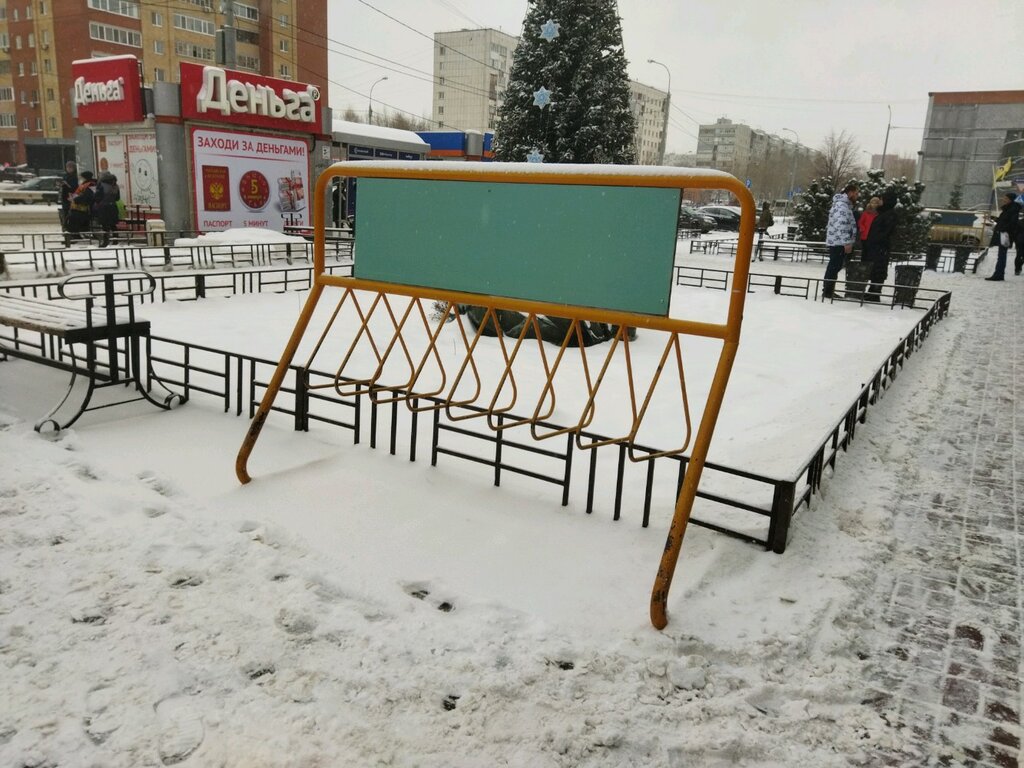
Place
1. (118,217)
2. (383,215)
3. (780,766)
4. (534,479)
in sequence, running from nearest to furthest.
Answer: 1. (780,766)
2. (383,215)
3. (534,479)
4. (118,217)

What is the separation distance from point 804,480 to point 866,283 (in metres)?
10.2

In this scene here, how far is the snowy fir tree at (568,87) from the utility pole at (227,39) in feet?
26.4

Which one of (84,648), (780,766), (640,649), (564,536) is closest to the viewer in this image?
(780,766)

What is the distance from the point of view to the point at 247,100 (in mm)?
20609

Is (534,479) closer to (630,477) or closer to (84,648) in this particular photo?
(630,477)

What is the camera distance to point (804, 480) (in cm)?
486

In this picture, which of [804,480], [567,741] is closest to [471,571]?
[567,741]

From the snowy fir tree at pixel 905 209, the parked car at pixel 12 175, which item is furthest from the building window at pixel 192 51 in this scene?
the snowy fir tree at pixel 905 209

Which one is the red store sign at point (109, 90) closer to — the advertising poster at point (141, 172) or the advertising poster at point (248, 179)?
the advertising poster at point (141, 172)

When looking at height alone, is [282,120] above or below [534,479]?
above

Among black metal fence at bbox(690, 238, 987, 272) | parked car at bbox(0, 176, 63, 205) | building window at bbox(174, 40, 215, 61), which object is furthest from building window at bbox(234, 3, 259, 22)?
black metal fence at bbox(690, 238, 987, 272)

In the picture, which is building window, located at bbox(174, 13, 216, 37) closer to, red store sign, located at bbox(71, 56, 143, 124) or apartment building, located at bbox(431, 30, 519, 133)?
apartment building, located at bbox(431, 30, 519, 133)

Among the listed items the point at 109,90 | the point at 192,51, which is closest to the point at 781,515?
the point at 109,90

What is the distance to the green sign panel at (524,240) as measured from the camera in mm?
3324
